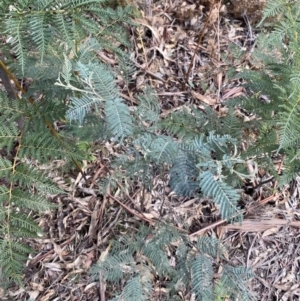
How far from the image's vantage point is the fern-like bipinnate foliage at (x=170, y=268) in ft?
4.33

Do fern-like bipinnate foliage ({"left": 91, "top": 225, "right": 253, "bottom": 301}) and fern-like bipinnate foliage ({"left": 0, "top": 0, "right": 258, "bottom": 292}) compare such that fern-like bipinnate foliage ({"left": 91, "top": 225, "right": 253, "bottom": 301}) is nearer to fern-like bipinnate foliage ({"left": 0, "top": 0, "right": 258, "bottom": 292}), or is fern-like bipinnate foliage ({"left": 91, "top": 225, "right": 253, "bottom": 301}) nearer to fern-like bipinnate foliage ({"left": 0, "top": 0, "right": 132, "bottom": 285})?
fern-like bipinnate foliage ({"left": 0, "top": 0, "right": 258, "bottom": 292})

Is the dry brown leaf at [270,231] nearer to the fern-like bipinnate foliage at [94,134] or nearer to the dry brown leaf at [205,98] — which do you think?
the fern-like bipinnate foliage at [94,134]

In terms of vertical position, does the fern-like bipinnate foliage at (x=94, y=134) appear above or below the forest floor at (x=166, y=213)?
above

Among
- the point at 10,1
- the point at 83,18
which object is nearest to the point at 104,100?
the point at 83,18

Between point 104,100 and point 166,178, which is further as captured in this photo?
point 166,178

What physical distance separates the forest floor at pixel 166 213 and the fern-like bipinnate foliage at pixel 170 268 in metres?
0.23

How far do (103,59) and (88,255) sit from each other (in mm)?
907

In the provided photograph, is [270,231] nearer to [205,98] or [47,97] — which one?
[205,98]

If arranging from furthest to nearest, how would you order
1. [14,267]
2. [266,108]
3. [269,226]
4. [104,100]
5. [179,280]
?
[269,226]
[179,280]
[266,108]
[14,267]
[104,100]

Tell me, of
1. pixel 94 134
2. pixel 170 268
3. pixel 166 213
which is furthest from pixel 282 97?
pixel 166 213

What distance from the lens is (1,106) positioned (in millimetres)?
1187

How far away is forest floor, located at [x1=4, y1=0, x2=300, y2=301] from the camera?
171cm

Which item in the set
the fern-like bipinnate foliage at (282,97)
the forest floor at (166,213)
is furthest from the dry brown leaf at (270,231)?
the fern-like bipinnate foliage at (282,97)

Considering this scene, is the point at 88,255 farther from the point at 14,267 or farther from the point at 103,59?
the point at 103,59
